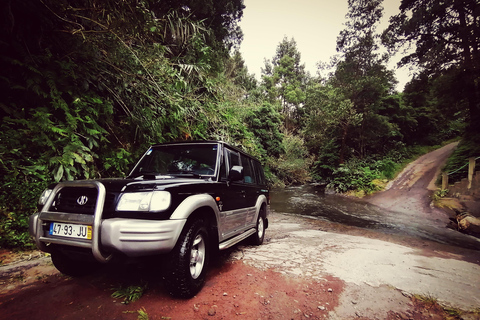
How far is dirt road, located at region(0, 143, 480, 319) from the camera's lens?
2.11m

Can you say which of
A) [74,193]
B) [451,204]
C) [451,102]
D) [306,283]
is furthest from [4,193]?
[451,102]

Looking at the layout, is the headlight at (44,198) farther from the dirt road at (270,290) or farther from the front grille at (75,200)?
the dirt road at (270,290)

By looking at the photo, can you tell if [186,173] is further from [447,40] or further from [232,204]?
[447,40]

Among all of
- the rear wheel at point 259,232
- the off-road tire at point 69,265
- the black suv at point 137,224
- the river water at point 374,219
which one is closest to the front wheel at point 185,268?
the black suv at point 137,224

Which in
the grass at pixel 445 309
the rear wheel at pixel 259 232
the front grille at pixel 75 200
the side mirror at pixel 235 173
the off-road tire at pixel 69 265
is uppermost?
the side mirror at pixel 235 173

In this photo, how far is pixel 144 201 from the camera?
2043 mm

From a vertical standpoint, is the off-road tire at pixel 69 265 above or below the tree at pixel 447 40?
below

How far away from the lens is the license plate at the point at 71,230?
1.98 metres

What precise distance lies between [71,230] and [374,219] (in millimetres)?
11047

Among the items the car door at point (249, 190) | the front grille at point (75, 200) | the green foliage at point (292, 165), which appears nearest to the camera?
the front grille at point (75, 200)

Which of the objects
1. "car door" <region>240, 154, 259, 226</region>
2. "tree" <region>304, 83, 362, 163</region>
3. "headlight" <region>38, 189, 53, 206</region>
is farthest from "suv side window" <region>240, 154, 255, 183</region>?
"tree" <region>304, 83, 362, 163</region>

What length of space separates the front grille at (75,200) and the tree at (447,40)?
59.4 ft

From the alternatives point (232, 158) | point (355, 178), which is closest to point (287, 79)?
point (355, 178)

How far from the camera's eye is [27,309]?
6.75 ft
